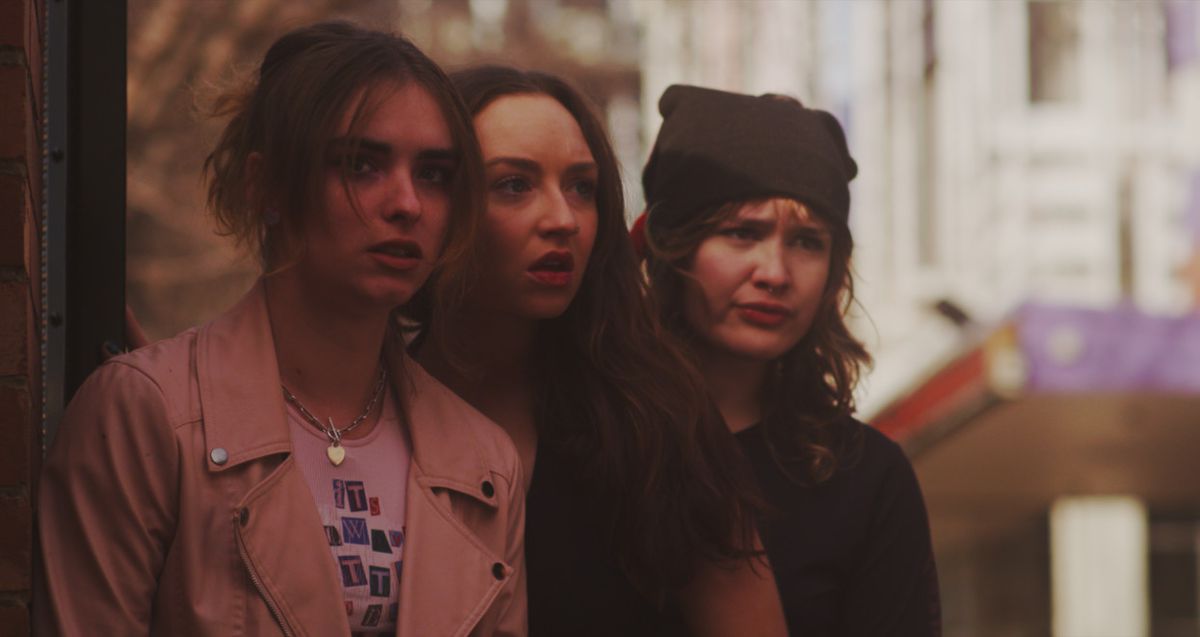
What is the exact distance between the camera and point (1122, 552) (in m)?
21.2

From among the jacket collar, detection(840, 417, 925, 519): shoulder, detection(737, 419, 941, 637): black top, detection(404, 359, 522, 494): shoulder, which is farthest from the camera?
detection(840, 417, 925, 519): shoulder

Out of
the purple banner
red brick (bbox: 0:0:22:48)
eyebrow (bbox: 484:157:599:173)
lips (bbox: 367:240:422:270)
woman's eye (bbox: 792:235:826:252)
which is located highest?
red brick (bbox: 0:0:22:48)

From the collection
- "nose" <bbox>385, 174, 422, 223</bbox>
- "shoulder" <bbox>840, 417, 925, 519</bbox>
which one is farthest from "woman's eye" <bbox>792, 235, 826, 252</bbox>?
"nose" <bbox>385, 174, 422, 223</bbox>

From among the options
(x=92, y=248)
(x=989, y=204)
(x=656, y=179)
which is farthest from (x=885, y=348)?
(x=92, y=248)

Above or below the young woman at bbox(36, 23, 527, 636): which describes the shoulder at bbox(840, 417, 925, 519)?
below

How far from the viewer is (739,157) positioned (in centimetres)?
445

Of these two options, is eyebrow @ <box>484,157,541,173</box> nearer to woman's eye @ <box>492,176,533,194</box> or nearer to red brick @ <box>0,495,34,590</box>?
woman's eye @ <box>492,176,533,194</box>

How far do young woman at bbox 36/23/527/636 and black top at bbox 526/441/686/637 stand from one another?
0.44 m

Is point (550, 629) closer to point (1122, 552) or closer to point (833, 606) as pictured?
point (833, 606)

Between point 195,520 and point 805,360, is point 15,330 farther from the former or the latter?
point 805,360

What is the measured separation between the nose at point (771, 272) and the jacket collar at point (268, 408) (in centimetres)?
100

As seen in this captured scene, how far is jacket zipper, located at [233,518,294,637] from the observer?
2918 mm

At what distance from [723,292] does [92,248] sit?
1.42m

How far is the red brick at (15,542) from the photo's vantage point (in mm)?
2871
